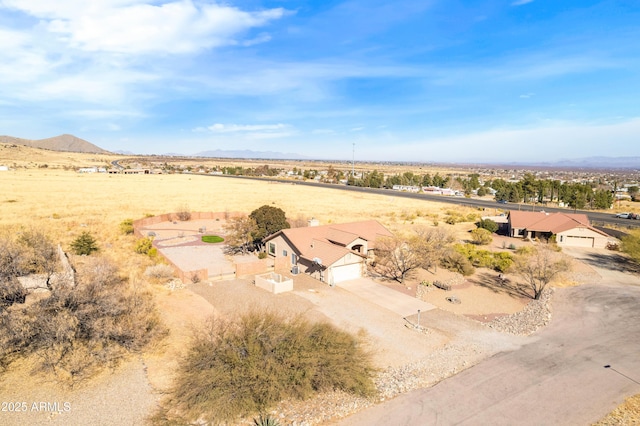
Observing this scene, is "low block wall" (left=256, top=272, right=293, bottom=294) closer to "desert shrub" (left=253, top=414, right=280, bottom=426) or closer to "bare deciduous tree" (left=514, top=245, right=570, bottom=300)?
"desert shrub" (left=253, top=414, right=280, bottom=426)

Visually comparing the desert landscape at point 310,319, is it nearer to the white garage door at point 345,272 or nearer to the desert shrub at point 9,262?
the white garage door at point 345,272

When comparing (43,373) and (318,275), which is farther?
(318,275)

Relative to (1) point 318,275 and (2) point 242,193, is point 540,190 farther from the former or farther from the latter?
(1) point 318,275

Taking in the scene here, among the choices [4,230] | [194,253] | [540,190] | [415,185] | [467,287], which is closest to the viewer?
[467,287]

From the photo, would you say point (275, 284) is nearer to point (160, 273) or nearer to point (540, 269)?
point (160, 273)

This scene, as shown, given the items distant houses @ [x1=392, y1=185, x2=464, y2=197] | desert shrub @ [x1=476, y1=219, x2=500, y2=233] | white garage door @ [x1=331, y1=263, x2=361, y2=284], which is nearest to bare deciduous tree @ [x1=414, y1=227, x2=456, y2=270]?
white garage door @ [x1=331, y1=263, x2=361, y2=284]

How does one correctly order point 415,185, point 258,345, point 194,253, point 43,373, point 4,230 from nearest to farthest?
point 258,345 → point 43,373 → point 194,253 → point 4,230 → point 415,185

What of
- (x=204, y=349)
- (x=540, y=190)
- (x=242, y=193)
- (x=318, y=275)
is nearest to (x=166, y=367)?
(x=204, y=349)

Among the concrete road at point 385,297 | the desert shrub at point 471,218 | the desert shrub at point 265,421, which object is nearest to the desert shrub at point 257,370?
the desert shrub at point 265,421
